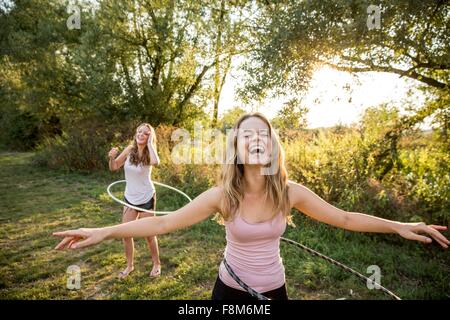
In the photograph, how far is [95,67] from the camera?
1491 centimetres

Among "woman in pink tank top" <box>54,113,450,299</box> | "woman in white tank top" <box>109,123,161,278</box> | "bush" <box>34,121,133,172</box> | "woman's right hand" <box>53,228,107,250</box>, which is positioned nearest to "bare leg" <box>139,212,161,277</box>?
"woman in white tank top" <box>109,123,161,278</box>

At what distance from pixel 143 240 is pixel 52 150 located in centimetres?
1114

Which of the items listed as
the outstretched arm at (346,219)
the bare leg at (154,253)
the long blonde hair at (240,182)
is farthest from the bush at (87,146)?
the outstretched arm at (346,219)

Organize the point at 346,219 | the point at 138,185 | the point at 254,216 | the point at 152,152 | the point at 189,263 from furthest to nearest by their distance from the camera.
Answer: the point at 189,263, the point at 152,152, the point at 138,185, the point at 346,219, the point at 254,216

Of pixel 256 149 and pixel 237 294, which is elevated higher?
pixel 256 149

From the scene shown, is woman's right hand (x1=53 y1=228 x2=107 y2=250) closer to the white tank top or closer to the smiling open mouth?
the smiling open mouth

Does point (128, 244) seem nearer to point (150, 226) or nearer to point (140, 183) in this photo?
point (140, 183)

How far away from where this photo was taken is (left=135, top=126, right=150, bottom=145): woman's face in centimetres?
529

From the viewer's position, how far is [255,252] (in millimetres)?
2420

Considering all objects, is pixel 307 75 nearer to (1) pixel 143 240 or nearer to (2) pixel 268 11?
(2) pixel 268 11

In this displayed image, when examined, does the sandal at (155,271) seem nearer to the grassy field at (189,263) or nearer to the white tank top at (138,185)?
the grassy field at (189,263)

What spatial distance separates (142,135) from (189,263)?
2.22 m

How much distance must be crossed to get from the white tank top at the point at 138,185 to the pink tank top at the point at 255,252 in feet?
9.39

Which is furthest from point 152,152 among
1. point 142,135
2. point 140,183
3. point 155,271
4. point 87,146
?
point 87,146
